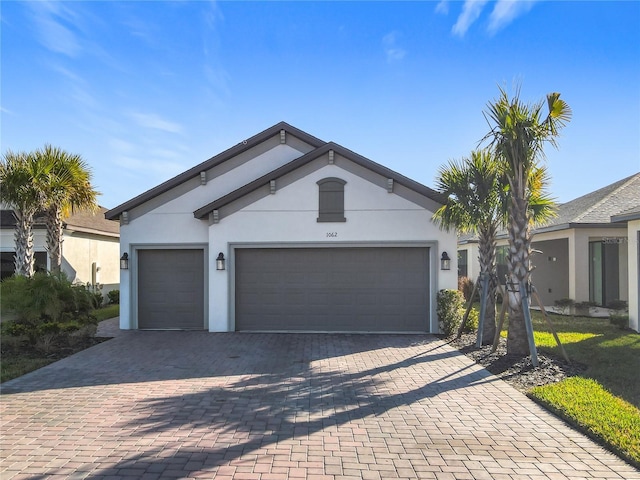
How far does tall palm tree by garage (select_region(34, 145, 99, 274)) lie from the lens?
13.2 m

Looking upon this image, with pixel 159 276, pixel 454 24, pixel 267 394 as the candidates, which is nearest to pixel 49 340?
pixel 159 276

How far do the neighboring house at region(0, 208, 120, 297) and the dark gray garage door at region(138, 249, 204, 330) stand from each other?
4.93 m

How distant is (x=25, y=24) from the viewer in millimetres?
9734

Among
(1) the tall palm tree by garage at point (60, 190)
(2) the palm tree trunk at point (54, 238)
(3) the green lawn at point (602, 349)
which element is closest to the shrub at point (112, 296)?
(1) the tall palm tree by garage at point (60, 190)

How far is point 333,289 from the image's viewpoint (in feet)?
40.0

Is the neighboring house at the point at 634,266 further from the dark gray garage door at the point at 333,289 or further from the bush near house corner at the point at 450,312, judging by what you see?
the dark gray garage door at the point at 333,289

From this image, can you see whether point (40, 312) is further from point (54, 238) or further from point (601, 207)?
point (601, 207)

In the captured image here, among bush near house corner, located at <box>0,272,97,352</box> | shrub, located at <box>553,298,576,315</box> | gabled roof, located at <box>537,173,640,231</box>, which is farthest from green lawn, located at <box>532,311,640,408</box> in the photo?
bush near house corner, located at <box>0,272,97,352</box>

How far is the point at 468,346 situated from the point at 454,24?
7.96m

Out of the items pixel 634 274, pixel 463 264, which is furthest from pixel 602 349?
pixel 463 264

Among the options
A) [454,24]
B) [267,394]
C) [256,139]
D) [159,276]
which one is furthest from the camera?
[256,139]

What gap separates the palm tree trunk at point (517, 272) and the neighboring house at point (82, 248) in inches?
595

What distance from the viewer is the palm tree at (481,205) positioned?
10492 millimetres

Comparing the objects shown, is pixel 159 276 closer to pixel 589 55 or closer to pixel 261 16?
pixel 261 16
